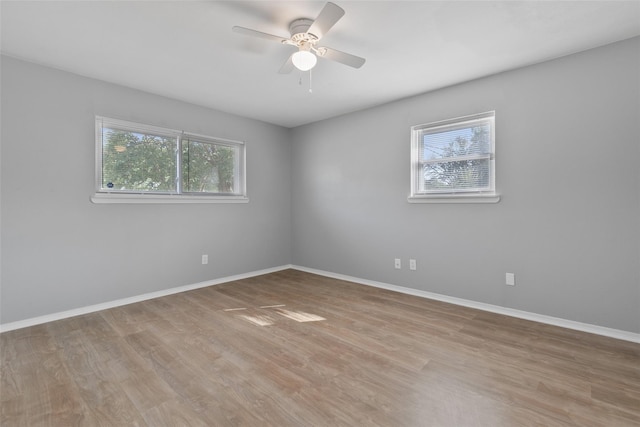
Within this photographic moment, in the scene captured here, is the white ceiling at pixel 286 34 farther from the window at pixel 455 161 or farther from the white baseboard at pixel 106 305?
the white baseboard at pixel 106 305

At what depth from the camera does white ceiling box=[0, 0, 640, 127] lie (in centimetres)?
197

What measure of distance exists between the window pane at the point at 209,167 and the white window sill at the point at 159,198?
5.2 inches

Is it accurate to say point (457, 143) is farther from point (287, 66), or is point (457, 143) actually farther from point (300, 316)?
point (300, 316)

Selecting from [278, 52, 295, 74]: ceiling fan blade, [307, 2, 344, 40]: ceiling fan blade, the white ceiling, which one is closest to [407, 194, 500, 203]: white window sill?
the white ceiling

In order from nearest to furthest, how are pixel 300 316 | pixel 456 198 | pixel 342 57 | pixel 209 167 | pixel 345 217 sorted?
pixel 342 57 < pixel 300 316 < pixel 456 198 < pixel 209 167 < pixel 345 217

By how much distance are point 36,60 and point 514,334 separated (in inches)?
192

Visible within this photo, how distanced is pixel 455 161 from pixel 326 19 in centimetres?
220

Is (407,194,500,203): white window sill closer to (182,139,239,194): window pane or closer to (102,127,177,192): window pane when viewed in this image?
(182,139,239,194): window pane

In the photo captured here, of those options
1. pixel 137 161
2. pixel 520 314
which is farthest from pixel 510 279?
pixel 137 161

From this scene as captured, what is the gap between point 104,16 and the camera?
2.04 m

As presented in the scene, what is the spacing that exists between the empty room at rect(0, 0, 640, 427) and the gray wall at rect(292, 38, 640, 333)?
0.06ft

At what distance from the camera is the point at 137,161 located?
3.38 meters

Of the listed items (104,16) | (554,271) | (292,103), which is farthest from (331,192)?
(104,16)

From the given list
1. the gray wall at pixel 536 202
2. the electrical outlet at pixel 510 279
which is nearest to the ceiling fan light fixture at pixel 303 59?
the gray wall at pixel 536 202
